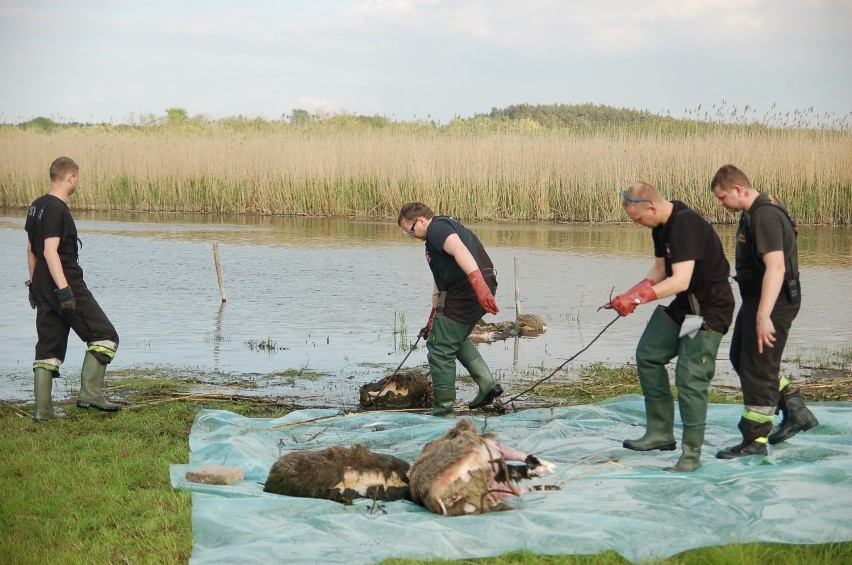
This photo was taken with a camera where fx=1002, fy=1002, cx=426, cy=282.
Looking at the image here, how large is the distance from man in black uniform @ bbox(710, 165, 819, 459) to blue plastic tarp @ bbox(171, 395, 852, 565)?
21cm

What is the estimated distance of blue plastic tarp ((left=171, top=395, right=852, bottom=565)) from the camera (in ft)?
14.2

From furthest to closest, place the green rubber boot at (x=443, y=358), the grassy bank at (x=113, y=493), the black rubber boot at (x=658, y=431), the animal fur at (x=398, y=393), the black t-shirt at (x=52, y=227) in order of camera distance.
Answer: the animal fur at (x=398, y=393)
the green rubber boot at (x=443, y=358)
the black t-shirt at (x=52, y=227)
the black rubber boot at (x=658, y=431)
the grassy bank at (x=113, y=493)

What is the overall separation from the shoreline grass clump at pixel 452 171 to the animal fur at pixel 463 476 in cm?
1900

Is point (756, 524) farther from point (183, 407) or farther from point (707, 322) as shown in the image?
point (183, 407)

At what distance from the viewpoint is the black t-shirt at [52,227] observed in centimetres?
709

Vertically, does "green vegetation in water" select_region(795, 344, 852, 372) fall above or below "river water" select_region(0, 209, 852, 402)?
below

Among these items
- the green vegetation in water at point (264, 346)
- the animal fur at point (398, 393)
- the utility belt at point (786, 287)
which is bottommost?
the green vegetation in water at point (264, 346)

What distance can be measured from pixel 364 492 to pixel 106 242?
17428 mm

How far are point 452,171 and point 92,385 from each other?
59.8ft

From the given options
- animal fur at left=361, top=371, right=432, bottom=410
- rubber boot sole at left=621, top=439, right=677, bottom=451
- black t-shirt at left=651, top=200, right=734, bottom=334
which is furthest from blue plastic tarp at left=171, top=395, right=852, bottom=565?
animal fur at left=361, top=371, right=432, bottom=410

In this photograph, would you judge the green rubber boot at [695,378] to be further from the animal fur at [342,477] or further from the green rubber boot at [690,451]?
the animal fur at [342,477]

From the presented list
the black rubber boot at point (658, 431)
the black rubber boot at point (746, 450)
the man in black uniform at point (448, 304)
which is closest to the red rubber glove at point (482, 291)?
the man in black uniform at point (448, 304)

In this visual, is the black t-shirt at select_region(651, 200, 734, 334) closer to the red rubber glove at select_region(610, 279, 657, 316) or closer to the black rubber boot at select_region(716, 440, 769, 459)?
the red rubber glove at select_region(610, 279, 657, 316)

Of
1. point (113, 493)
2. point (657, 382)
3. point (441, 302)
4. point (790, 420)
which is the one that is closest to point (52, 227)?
point (113, 493)
